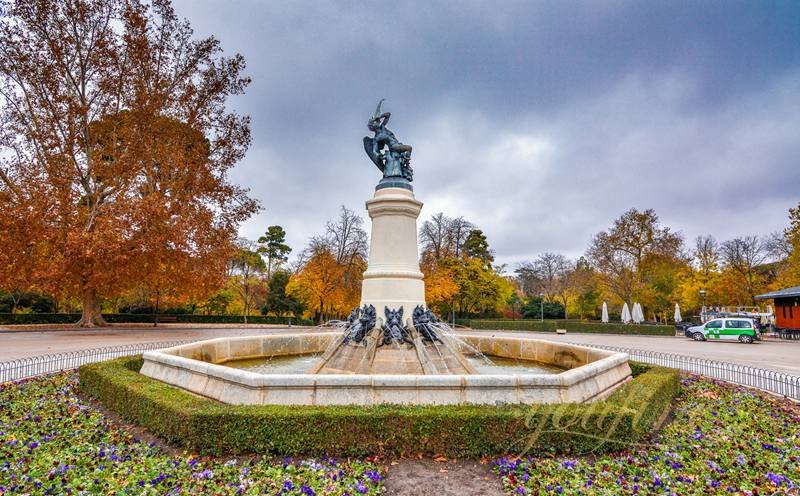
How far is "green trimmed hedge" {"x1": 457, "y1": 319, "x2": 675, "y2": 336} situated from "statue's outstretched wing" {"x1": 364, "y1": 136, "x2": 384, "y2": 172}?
31.6 meters

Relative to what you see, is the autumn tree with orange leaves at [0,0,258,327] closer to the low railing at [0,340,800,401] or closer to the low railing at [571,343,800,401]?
the low railing at [0,340,800,401]

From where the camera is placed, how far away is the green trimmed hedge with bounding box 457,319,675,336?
34.8 m

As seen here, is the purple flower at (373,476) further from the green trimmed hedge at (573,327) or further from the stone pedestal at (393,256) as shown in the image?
the green trimmed hedge at (573,327)

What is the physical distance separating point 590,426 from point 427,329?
412cm

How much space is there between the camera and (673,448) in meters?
6.17

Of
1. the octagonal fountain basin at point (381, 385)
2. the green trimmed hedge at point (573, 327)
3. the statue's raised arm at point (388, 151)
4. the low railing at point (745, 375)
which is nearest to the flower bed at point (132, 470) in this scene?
the octagonal fountain basin at point (381, 385)

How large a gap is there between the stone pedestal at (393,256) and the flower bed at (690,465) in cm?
494

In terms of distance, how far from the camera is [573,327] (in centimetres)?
3909

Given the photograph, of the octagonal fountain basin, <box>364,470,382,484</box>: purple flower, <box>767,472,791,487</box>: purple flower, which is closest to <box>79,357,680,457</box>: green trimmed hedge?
the octagonal fountain basin

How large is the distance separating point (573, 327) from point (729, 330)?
12609mm

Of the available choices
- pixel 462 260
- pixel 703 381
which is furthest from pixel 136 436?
pixel 462 260

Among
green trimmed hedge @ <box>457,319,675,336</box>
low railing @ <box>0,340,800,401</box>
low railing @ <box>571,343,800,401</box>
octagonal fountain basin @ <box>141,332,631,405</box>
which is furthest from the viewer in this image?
green trimmed hedge @ <box>457,319,675,336</box>

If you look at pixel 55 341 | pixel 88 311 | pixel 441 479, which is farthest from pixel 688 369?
pixel 88 311

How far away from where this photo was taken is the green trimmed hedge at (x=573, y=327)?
3478cm
